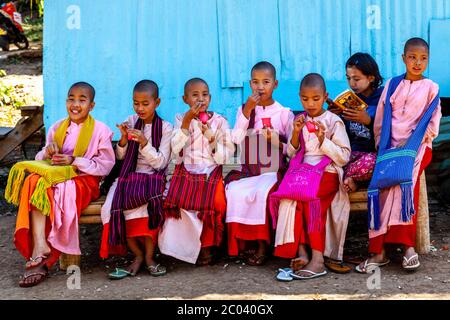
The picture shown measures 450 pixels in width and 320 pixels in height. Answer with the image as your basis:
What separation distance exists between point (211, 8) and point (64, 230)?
2.65 meters

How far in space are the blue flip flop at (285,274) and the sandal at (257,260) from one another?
0.81 ft

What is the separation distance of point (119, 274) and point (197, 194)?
770 millimetres

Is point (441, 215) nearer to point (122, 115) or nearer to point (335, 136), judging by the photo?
point (335, 136)

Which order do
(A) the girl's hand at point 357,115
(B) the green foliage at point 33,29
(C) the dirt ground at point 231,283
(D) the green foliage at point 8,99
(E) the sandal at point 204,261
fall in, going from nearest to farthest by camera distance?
(C) the dirt ground at point 231,283, (A) the girl's hand at point 357,115, (E) the sandal at point 204,261, (D) the green foliage at point 8,99, (B) the green foliage at point 33,29

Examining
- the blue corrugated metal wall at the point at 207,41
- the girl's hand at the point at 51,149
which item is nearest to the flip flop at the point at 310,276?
the girl's hand at the point at 51,149

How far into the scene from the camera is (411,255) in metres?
4.61

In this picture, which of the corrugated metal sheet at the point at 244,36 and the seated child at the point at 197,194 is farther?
the corrugated metal sheet at the point at 244,36

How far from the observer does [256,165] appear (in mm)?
5055

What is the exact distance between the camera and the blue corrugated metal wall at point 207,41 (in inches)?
250

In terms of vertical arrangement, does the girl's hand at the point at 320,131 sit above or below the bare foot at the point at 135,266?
above

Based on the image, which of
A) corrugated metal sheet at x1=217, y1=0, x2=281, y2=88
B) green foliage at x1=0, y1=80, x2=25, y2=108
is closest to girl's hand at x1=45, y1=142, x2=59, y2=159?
corrugated metal sheet at x1=217, y1=0, x2=281, y2=88

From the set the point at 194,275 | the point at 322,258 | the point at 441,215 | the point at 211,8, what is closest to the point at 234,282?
the point at 194,275

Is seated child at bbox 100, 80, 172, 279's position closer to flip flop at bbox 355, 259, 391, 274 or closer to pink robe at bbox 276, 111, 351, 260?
pink robe at bbox 276, 111, 351, 260

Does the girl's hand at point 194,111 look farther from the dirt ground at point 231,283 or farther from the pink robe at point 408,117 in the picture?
the pink robe at point 408,117
